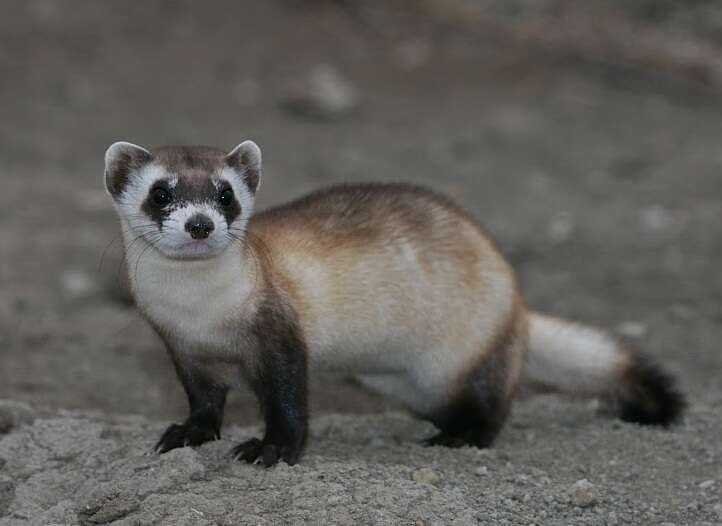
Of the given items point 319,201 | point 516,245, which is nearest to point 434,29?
point 516,245

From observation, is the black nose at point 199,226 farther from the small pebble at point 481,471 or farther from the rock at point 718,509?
the rock at point 718,509

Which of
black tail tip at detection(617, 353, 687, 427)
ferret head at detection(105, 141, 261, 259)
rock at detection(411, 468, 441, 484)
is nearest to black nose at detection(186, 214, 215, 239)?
ferret head at detection(105, 141, 261, 259)

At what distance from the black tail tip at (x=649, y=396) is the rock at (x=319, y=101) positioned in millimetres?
5186

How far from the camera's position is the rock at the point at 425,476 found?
375 cm

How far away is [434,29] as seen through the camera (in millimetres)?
10852

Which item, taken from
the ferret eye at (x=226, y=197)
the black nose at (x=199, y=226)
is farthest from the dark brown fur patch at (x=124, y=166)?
the black nose at (x=199, y=226)

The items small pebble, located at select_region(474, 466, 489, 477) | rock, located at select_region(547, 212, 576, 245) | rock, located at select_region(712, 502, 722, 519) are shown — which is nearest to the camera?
rock, located at select_region(712, 502, 722, 519)

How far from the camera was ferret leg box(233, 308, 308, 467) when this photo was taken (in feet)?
12.6

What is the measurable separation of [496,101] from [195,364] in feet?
20.4

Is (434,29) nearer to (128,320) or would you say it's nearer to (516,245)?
(516,245)

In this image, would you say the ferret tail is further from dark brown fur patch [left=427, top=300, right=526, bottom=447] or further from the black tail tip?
dark brown fur patch [left=427, top=300, right=526, bottom=447]

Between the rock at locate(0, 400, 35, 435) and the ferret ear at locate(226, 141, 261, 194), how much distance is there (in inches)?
49.7

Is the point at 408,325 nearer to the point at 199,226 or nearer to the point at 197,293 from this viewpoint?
the point at 197,293

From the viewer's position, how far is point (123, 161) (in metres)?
3.72
